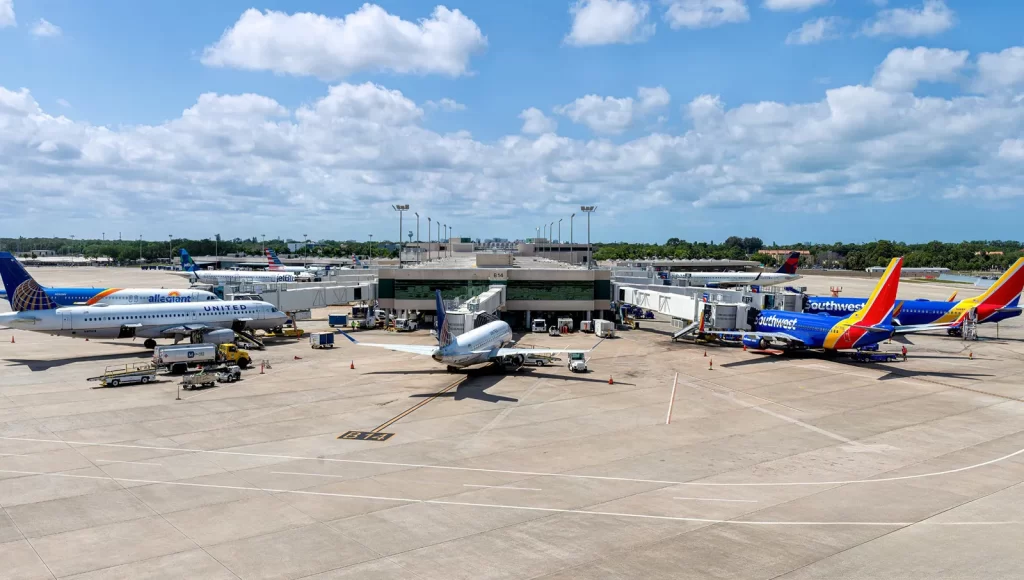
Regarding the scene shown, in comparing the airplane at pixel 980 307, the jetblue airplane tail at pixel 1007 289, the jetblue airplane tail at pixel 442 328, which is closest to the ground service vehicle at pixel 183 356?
the jetblue airplane tail at pixel 442 328

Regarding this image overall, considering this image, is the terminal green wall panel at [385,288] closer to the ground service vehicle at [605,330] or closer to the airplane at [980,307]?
the ground service vehicle at [605,330]

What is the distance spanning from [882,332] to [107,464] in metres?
56.7

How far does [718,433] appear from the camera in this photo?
35.6 metres

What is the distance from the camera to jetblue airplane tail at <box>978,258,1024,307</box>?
231 ft

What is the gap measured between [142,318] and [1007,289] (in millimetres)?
90655

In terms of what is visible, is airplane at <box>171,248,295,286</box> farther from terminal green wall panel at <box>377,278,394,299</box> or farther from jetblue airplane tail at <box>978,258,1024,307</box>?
jetblue airplane tail at <box>978,258,1024,307</box>

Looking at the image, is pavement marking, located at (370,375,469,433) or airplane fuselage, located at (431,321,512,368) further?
airplane fuselage, located at (431,321,512,368)

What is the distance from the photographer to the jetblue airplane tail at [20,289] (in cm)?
5428

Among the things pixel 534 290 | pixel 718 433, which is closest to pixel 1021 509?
pixel 718 433

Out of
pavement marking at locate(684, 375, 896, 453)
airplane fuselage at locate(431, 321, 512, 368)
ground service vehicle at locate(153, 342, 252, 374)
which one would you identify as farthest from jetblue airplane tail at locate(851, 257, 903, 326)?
ground service vehicle at locate(153, 342, 252, 374)

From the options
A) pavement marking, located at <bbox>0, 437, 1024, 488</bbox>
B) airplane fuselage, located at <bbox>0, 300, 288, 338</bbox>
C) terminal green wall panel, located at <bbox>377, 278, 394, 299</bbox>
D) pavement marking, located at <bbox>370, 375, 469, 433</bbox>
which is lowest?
pavement marking, located at <bbox>0, 437, 1024, 488</bbox>

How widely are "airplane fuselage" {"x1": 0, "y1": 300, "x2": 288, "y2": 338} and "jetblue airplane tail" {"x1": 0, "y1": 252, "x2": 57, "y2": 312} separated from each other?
63cm

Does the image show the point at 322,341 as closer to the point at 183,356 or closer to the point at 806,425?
the point at 183,356

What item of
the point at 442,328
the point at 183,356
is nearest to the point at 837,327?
the point at 442,328
